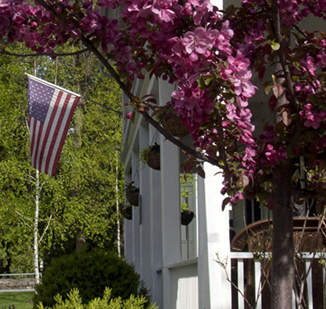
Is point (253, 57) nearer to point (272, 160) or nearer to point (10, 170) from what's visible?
point (272, 160)

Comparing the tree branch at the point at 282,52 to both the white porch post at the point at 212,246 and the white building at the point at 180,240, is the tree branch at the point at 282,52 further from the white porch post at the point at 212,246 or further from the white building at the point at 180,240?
the white porch post at the point at 212,246

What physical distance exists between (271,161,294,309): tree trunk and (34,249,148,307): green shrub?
3791 millimetres

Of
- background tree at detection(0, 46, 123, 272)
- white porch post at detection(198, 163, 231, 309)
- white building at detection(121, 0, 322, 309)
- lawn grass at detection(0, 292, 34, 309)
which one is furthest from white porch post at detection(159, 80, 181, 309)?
lawn grass at detection(0, 292, 34, 309)

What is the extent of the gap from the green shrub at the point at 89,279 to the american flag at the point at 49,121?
108 inches

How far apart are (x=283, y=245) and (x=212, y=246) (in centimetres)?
169

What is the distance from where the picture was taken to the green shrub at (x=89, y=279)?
19.5ft

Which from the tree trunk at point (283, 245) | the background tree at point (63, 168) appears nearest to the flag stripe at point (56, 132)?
the tree trunk at point (283, 245)

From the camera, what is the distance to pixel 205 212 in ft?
13.1

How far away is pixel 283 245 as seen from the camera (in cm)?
228

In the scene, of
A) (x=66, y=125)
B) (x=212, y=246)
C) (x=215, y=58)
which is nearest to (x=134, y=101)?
(x=215, y=58)

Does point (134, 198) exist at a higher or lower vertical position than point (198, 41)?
higher

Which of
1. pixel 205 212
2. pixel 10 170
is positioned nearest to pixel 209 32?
pixel 205 212

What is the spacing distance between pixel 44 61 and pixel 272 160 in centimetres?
2048

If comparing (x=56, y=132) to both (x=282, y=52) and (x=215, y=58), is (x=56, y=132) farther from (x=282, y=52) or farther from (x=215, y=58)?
(x=215, y=58)
